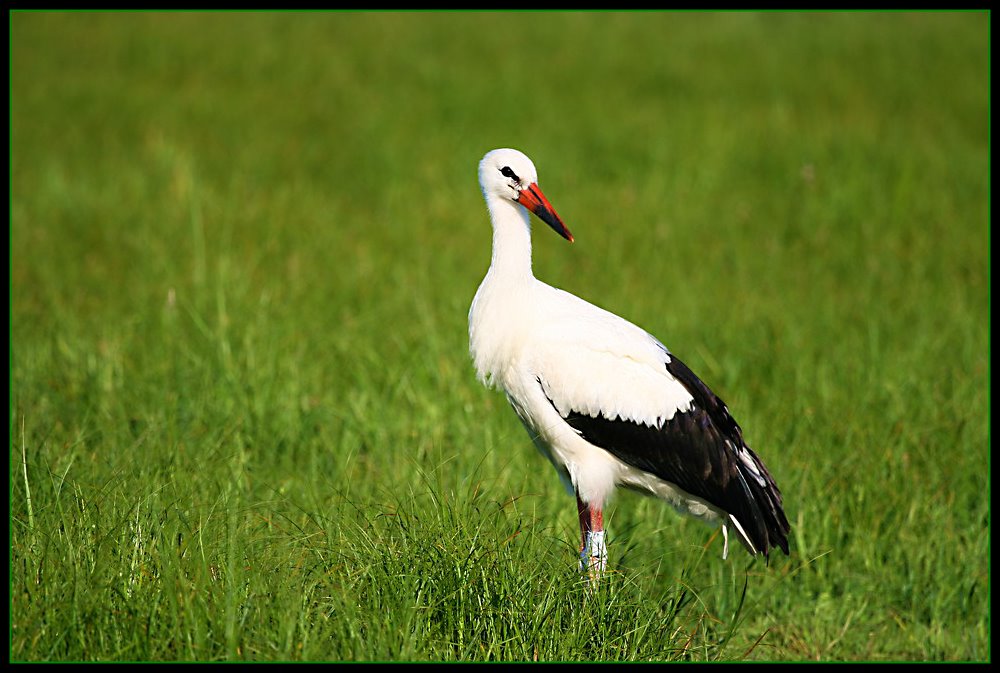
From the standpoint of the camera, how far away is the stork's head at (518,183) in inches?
144

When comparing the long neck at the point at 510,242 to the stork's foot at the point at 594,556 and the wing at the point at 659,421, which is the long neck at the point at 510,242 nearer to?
the wing at the point at 659,421

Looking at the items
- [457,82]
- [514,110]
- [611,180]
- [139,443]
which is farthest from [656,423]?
[457,82]

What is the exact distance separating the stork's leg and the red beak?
0.97 m

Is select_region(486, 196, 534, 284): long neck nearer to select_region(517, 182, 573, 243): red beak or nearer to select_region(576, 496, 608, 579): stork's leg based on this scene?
select_region(517, 182, 573, 243): red beak

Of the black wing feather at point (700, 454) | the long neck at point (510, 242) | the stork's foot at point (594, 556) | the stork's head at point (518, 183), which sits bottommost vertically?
the stork's foot at point (594, 556)

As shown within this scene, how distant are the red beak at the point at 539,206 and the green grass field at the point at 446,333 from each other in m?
0.88

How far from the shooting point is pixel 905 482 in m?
4.63

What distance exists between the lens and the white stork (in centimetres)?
371

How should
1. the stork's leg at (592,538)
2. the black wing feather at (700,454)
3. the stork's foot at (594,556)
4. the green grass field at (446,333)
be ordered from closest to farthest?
the green grass field at (446,333)
the stork's foot at (594,556)
the stork's leg at (592,538)
the black wing feather at (700,454)

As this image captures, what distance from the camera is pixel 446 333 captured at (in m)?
5.73

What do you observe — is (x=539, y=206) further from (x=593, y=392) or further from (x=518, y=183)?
(x=593, y=392)

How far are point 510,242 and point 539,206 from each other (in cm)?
17

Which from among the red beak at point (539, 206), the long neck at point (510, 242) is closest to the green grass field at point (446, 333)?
the long neck at point (510, 242)

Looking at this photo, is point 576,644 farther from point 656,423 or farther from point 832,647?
point 832,647
